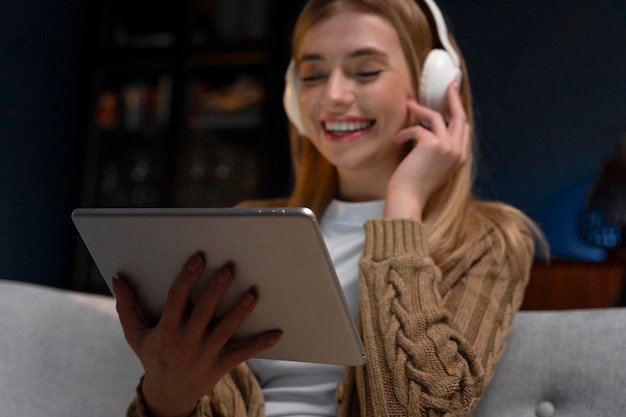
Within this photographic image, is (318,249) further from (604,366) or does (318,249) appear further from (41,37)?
(41,37)

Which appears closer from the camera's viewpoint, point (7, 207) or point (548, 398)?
point (548, 398)

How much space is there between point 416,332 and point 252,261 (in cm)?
31

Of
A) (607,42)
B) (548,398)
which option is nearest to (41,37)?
(607,42)

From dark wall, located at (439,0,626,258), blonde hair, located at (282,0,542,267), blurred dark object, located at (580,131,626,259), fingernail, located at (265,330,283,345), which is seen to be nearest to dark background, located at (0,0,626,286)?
dark wall, located at (439,0,626,258)

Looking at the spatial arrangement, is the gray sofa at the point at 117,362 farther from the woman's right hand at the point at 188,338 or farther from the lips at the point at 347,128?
the lips at the point at 347,128

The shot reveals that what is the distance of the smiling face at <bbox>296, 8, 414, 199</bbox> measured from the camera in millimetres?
1241

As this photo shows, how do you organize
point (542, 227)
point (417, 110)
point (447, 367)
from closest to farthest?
point (447, 367)
point (417, 110)
point (542, 227)

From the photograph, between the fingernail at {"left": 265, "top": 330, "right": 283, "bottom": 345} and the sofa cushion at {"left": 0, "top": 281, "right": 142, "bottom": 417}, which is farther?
the sofa cushion at {"left": 0, "top": 281, "right": 142, "bottom": 417}

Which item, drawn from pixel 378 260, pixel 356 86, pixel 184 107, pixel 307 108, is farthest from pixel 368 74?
pixel 184 107

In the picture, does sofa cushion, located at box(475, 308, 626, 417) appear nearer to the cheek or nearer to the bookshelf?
the cheek

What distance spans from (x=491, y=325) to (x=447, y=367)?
0.48ft

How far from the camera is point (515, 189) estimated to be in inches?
112

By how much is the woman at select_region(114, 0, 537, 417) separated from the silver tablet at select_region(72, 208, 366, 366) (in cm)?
2

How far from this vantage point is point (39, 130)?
10.9 feet
